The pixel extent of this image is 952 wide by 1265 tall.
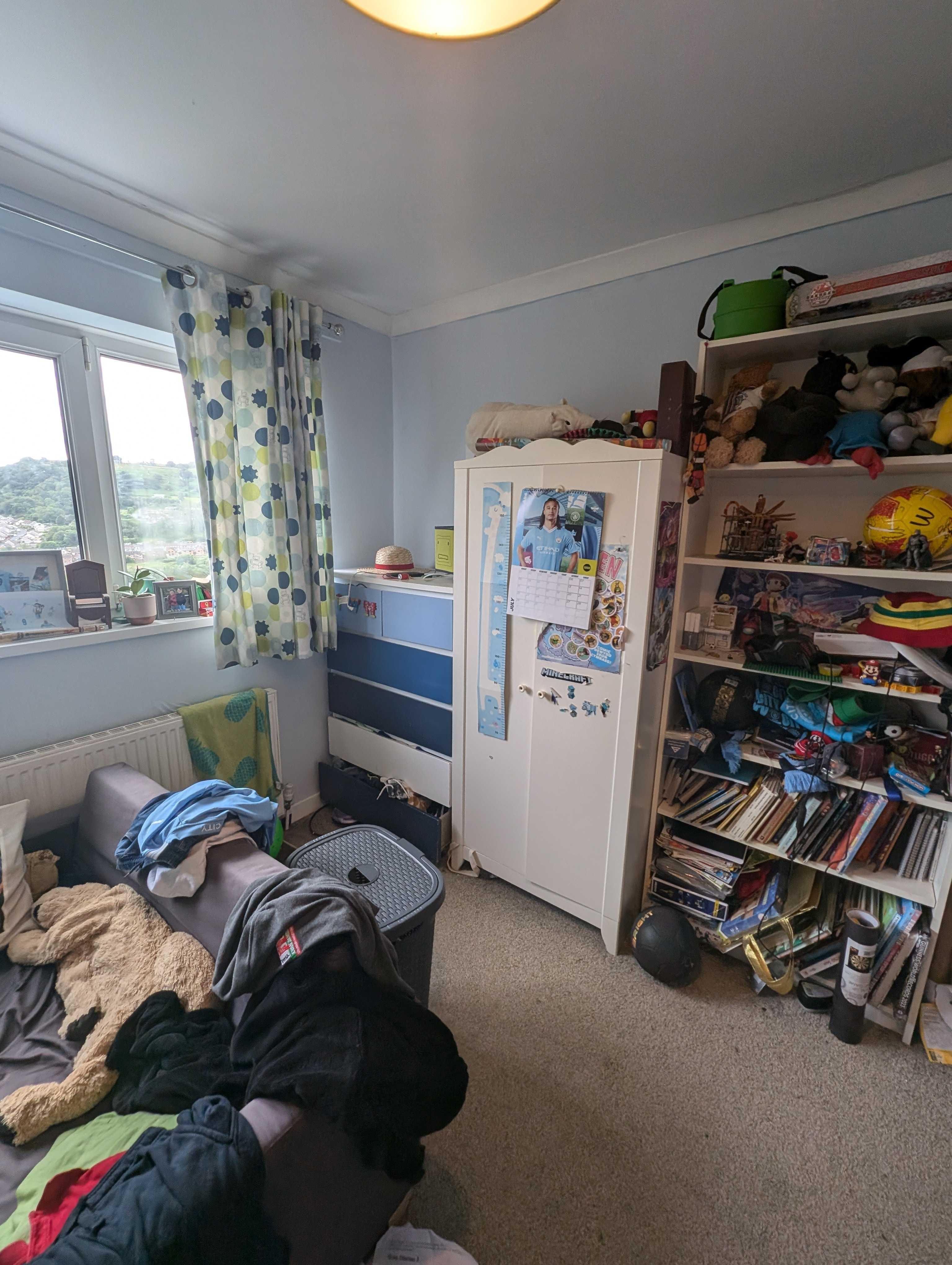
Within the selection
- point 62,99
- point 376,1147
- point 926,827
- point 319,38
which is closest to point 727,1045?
point 926,827

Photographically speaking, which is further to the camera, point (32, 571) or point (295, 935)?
point (32, 571)

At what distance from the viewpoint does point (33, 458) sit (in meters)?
1.79

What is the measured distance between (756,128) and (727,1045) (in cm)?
253

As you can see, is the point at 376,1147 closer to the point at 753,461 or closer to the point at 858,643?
the point at 858,643

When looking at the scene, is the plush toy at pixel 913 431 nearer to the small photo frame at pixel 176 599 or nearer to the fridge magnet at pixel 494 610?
the fridge magnet at pixel 494 610

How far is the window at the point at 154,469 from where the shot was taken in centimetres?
199

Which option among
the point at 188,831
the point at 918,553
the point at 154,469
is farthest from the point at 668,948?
the point at 154,469

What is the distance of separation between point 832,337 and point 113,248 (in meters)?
2.24

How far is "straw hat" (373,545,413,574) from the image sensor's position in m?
2.39

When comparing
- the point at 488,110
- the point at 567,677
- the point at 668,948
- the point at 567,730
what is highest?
the point at 488,110

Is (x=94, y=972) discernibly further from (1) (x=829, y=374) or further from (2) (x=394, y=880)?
(1) (x=829, y=374)

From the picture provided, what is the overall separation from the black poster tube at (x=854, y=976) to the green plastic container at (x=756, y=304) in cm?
177

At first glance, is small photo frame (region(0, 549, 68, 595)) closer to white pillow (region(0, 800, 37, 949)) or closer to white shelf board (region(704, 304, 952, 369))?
white pillow (region(0, 800, 37, 949))

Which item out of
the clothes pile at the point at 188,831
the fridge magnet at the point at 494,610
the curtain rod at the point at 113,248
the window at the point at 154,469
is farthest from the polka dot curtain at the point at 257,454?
the fridge magnet at the point at 494,610
